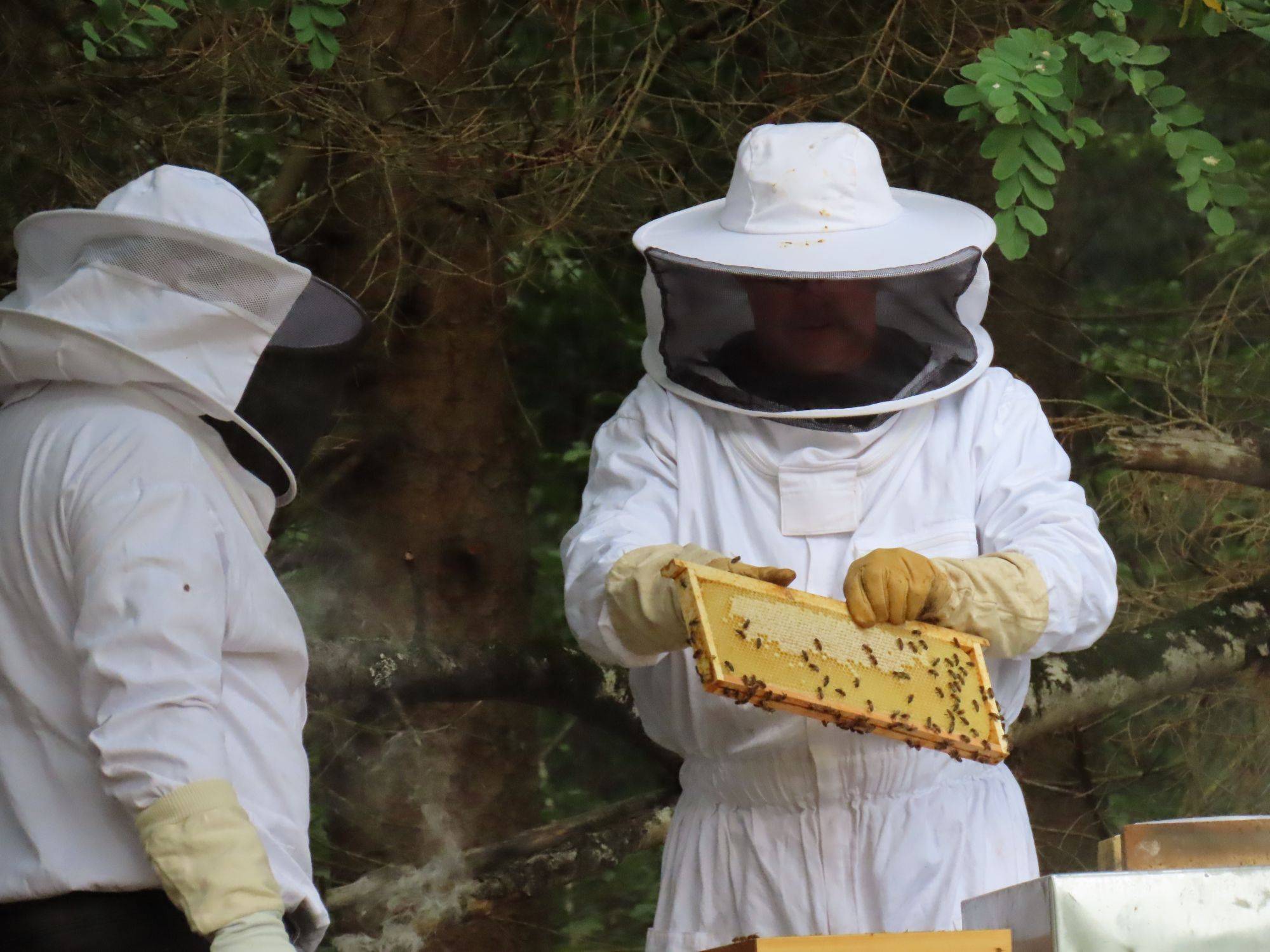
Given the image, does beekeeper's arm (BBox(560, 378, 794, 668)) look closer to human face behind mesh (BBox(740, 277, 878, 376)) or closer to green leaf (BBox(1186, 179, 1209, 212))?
human face behind mesh (BBox(740, 277, 878, 376))

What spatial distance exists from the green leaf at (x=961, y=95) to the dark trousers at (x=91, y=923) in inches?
88.3

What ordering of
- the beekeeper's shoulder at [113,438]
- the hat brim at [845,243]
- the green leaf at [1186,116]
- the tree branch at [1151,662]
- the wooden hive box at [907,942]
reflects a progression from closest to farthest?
1. the wooden hive box at [907,942]
2. the beekeeper's shoulder at [113,438]
3. the hat brim at [845,243]
4. the green leaf at [1186,116]
5. the tree branch at [1151,662]

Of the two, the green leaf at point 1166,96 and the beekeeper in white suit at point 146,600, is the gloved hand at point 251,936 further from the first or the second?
the green leaf at point 1166,96

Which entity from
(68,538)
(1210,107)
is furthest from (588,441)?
(68,538)

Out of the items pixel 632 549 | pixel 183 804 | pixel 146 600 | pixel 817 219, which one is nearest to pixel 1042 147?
pixel 817 219

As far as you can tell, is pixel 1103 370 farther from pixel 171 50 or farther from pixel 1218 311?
pixel 171 50

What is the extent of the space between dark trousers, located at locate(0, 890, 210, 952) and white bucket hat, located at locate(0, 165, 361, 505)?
744 millimetres

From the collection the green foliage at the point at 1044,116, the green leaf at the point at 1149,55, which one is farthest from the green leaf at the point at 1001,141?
the green leaf at the point at 1149,55

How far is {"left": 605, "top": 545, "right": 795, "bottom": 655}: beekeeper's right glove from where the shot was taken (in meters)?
2.67

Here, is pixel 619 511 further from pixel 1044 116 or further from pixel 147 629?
pixel 1044 116

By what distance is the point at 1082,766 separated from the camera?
16.1ft

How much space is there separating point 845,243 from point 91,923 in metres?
1.68

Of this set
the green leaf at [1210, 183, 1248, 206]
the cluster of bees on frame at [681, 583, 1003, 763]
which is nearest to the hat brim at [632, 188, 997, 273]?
the cluster of bees on frame at [681, 583, 1003, 763]

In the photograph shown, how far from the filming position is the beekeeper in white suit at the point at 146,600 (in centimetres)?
226
